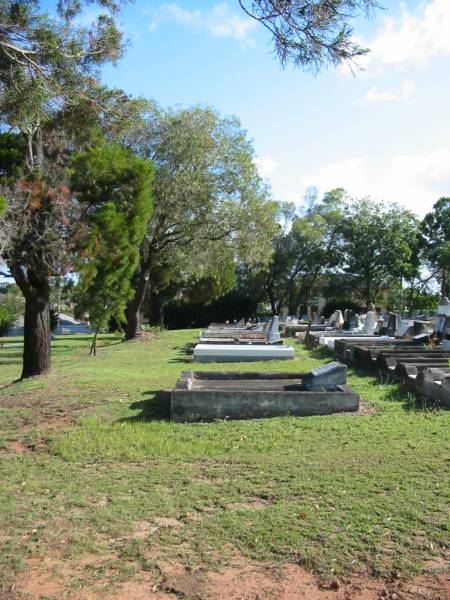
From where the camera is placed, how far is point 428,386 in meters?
8.75

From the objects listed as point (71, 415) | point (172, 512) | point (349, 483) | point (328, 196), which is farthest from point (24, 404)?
point (328, 196)

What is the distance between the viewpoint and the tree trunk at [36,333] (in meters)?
13.7

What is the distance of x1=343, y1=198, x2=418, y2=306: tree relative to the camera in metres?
45.3

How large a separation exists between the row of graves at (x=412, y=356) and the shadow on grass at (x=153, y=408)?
150 inches

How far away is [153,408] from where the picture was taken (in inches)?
346

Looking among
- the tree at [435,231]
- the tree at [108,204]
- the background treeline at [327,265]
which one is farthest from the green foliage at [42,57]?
the tree at [435,231]

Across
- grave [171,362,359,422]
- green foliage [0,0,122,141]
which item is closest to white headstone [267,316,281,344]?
grave [171,362,359,422]

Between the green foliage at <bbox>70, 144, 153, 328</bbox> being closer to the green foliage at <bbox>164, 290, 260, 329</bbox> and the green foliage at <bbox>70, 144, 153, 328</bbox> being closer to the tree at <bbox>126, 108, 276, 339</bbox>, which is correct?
the tree at <bbox>126, 108, 276, 339</bbox>

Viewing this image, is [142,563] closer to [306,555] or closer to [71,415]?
[306,555]

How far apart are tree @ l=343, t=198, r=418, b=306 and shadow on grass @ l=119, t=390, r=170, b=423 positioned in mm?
37685

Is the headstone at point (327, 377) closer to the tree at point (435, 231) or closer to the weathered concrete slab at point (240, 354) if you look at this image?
the weathered concrete slab at point (240, 354)

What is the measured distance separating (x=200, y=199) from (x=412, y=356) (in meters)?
15.1

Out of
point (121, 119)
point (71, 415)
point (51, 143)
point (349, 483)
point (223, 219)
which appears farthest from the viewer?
point (223, 219)

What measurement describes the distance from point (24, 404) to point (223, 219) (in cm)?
1749
